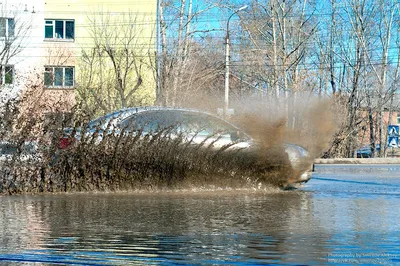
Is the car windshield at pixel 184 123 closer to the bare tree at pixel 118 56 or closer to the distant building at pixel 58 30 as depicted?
the bare tree at pixel 118 56

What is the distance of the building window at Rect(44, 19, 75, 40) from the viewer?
4125 cm

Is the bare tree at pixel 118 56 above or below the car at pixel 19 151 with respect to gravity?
above

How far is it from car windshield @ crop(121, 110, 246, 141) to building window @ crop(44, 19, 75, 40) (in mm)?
30264

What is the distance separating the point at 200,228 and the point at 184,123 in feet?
15.3

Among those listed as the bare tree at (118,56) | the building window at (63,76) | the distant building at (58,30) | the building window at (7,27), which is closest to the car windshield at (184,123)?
the bare tree at (118,56)

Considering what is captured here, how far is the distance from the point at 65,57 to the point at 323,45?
14989 mm

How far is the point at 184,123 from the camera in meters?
11.8

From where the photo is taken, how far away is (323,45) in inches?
1662

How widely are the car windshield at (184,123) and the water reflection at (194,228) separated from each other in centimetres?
127

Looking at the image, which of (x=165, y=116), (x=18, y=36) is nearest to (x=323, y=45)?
(x=18, y=36)

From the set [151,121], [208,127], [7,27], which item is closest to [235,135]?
[208,127]

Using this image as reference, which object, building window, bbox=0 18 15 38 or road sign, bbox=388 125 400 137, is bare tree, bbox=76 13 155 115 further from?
road sign, bbox=388 125 400 137

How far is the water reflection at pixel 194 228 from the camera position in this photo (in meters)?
5.79

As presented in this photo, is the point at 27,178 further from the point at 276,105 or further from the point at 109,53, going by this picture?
the point at 109,53
